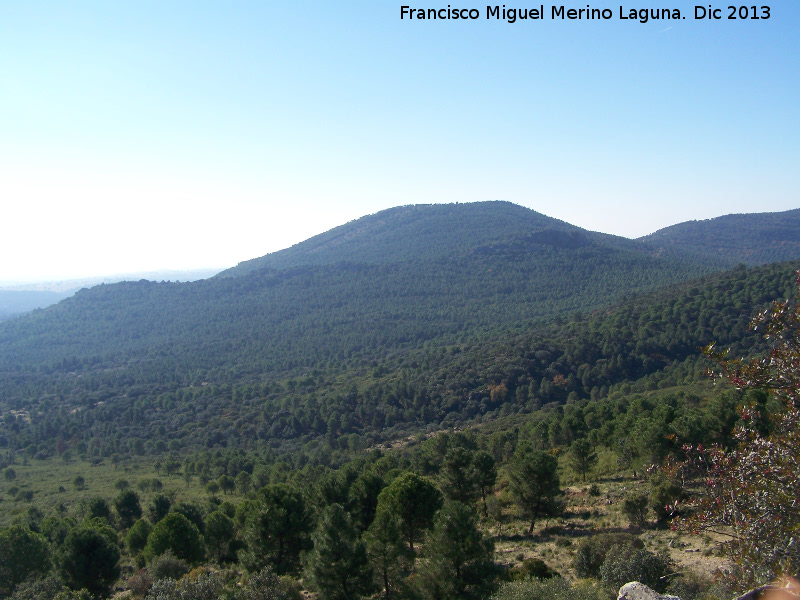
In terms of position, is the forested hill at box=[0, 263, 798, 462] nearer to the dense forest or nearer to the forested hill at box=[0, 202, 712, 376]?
the dense forest

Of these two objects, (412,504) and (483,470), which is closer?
(412,504)

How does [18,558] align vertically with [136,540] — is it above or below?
above

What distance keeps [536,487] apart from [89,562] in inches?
831

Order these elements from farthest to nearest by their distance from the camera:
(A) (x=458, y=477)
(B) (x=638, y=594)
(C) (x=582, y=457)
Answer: (C) (x=582, y=457) < (A) (x=458, y=477) < (B) (x=638, y=594)

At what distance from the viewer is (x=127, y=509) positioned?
34.4 metres

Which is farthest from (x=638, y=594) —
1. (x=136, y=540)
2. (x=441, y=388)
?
(x=441, y=388)

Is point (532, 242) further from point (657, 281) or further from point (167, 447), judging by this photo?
point (167, 447)

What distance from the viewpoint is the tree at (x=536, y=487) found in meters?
22.4

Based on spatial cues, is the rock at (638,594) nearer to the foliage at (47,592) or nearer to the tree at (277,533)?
the tree at (277,533)

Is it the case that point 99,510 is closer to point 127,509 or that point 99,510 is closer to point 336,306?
point 127,509

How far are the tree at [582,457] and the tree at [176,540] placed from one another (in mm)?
22379

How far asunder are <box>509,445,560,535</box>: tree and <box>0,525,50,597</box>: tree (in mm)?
23741

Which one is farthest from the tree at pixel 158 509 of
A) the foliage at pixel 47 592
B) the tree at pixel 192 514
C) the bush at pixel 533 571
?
the bush at pixel 533 571

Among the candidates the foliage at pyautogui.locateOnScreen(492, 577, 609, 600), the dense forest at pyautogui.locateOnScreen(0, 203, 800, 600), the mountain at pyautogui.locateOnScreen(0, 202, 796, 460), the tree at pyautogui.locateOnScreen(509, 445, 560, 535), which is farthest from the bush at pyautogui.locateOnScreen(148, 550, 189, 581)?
the mountain at pyautogui.locateOnScreen(0, 202, 796, 460)
